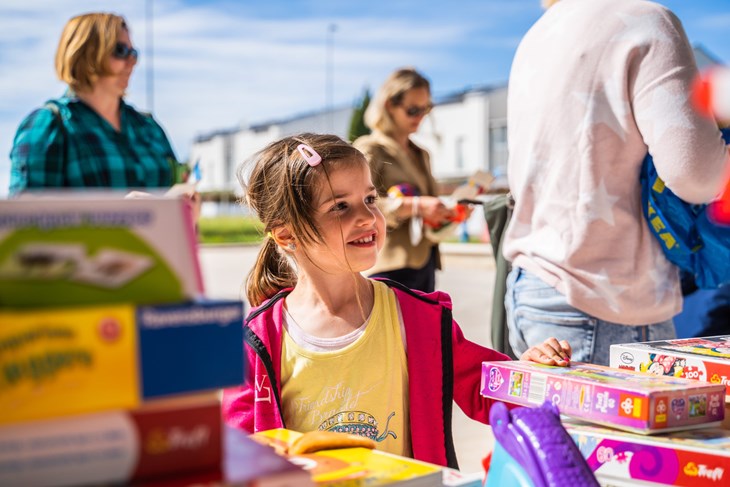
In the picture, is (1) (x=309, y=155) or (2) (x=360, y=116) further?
(2) (x=360, y=116)

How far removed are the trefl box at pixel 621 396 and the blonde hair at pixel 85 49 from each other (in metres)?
1.98

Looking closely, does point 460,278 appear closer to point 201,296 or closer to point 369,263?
point 369,263

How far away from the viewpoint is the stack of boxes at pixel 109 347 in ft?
2.13

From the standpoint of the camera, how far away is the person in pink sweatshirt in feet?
5.35

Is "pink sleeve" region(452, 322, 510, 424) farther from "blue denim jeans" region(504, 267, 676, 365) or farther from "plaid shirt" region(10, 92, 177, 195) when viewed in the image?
"plaid shirt" region(10, 92, 177, 195)

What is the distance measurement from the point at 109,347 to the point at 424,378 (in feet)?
3.50

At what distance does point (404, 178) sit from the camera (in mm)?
3545

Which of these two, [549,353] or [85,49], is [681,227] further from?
[85,49]

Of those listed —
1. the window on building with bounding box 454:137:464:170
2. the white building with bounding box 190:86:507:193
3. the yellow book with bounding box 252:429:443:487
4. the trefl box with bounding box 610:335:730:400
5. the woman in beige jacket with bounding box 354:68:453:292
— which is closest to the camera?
the yellow book with bounding box 252:429:443:487

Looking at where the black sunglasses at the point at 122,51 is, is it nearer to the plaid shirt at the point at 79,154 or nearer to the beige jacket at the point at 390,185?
the plaid shirt at the point at 79,154

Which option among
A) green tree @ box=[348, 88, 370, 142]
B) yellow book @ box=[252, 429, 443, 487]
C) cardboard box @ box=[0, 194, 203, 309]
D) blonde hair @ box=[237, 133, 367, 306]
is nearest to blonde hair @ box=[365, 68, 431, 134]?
blonde hair @ box=[237, 133, 367, 306]

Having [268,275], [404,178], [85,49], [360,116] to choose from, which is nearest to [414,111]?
[404,178]

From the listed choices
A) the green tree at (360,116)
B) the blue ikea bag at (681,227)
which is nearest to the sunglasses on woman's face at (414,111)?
the blue ikea bag at (681,227)

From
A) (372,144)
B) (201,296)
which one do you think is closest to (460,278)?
(372,144)
